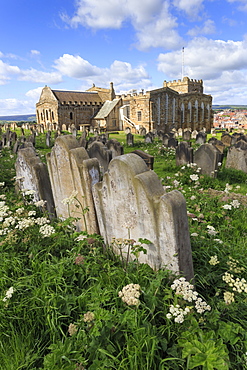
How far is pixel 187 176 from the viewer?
7277 mm

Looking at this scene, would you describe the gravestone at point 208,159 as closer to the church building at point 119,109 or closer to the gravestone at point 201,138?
the gravestone at point 201,138

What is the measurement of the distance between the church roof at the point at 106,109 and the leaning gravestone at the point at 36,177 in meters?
32.5

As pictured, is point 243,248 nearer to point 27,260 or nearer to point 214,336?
point 214,336

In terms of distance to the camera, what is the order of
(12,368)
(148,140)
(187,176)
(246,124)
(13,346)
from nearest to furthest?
(12,368)
(13,346)
(187,176)
(148,140)
(246,124)

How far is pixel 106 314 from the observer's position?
5.99 ft

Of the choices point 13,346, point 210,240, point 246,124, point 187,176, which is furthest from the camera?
point 246,124

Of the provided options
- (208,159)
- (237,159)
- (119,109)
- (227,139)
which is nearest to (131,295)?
(208,159)

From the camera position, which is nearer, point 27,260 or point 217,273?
point 217,273

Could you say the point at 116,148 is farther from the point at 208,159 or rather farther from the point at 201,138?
the point at 201,138

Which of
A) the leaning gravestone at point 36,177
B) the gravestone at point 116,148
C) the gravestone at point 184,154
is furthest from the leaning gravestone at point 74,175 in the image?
the gravestone at point 116,148

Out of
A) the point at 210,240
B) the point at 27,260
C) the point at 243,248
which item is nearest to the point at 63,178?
the point at 27,260

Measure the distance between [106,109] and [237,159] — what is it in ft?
104

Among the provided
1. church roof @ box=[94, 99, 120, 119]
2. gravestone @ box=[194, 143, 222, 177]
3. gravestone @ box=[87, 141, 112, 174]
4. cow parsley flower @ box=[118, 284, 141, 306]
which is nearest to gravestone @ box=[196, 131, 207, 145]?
gravestone @ box=[194, 143, 222, 177]

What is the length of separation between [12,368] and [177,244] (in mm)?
1704
